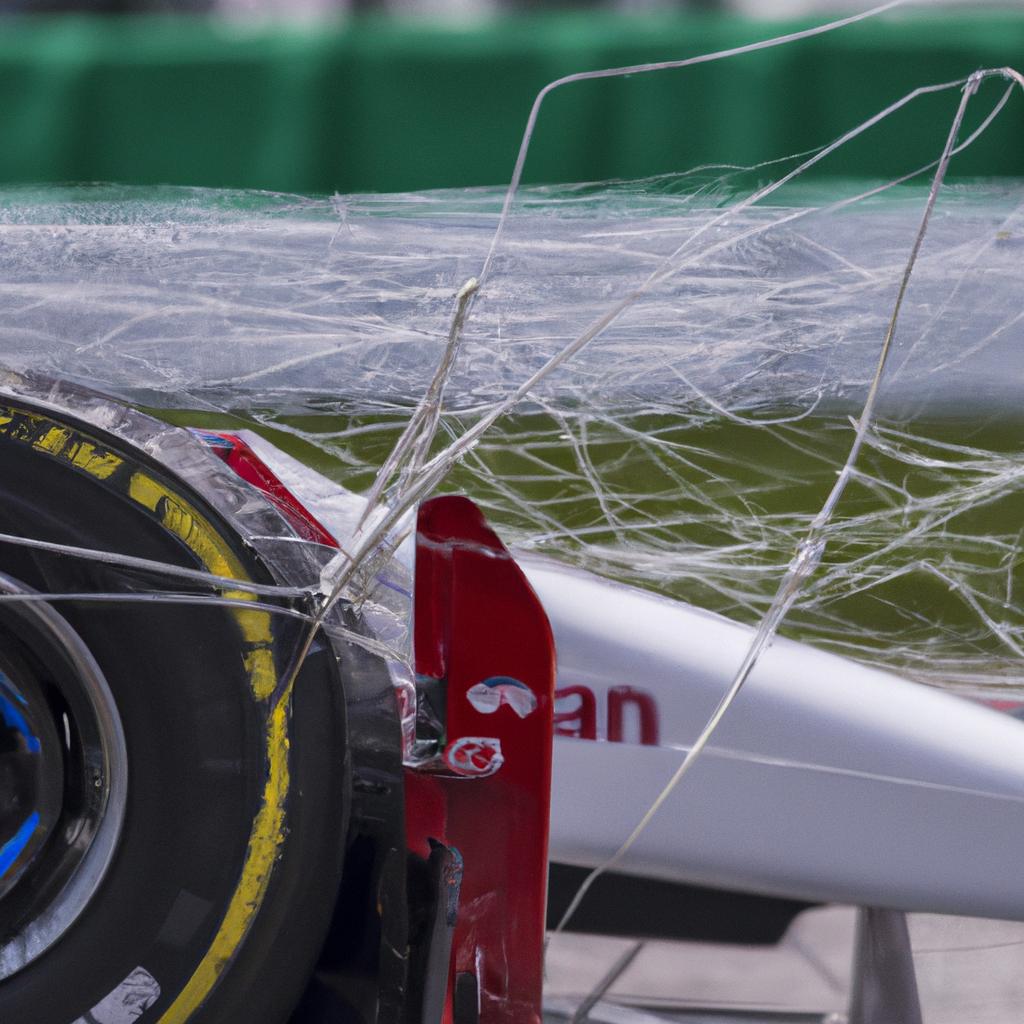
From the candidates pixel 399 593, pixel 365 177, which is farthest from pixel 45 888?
pixel 365 177

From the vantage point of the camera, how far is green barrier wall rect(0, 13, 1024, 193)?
74.0 inches

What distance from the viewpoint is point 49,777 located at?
111 centimetres

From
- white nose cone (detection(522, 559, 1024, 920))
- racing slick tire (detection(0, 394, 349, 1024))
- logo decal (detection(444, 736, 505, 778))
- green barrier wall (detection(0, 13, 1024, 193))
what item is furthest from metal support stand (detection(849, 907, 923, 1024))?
green barrier wall (detection(0, 13, 1024, 193))

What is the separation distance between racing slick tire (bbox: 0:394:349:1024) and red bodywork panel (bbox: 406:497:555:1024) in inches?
5.1

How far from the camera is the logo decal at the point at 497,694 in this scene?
3.90 feet

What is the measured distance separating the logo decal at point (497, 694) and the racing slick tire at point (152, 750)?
0.14 m

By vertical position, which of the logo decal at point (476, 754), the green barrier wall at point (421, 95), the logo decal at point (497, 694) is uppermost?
the green barrier wall at point (421, 95)

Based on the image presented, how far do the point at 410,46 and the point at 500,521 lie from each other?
0.87 m

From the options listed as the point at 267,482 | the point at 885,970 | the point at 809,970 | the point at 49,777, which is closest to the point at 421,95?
the point at 267,482

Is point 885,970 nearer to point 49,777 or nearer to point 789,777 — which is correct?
point 789,777

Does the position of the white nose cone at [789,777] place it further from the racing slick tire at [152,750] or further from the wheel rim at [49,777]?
the wheel rim at [49,777]

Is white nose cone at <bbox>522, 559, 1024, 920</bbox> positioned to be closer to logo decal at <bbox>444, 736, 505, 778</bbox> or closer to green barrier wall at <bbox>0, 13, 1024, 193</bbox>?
logo decal at <bbox>444, 736, 505, 778</bbox>

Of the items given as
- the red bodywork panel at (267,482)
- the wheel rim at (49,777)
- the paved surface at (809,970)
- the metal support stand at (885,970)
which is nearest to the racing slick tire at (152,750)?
the wheel rim at (49,777)

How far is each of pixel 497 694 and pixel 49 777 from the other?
1.37 feet
